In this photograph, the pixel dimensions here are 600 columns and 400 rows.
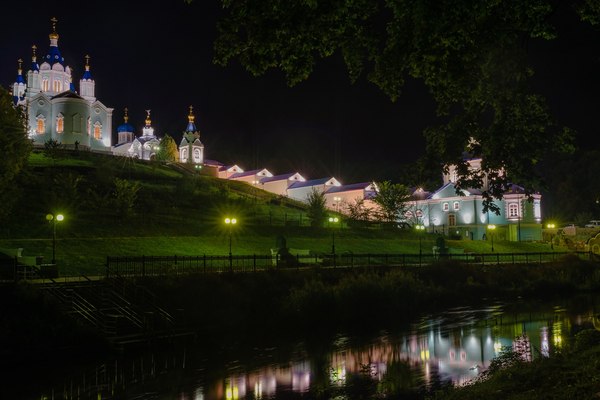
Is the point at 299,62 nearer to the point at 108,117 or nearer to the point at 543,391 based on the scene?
the point at 543,391

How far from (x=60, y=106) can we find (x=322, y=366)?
8022 cm

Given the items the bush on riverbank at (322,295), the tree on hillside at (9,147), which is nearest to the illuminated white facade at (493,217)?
the bush on riverbank at (322,295)

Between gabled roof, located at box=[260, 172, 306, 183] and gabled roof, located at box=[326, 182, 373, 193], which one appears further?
gabled roof, located at box=[260, 172, 306, 183]

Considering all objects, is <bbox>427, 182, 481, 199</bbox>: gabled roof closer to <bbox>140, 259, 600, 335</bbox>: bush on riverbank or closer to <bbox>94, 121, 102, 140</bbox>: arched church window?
<bbox>140, 259, 600, 335</bbox>: bush on riverbank

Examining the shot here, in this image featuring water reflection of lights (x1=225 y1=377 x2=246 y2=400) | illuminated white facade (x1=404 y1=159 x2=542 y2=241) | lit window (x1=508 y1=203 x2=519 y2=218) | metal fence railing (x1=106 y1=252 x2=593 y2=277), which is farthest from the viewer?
lit window (x1=508 y1=203 x2=519 y2=218)

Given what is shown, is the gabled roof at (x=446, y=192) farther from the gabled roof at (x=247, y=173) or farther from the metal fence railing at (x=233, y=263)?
the gabled roof at (x=247, y=173)

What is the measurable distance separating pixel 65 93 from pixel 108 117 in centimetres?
849

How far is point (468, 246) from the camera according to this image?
188 feet

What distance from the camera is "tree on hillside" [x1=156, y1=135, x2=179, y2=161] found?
3859 inches

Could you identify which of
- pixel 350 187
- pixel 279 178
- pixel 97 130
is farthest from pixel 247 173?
pixel 97 130

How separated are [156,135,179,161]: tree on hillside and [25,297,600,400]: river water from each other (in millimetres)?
77247

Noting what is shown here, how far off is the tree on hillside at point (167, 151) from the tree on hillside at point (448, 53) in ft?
285

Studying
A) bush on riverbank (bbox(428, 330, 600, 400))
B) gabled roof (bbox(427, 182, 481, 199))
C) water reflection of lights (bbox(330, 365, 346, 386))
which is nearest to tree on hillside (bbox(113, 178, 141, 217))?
water reflection of lights (bbox(330, 365, 346, 386))

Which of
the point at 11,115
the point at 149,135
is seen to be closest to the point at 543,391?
the point at 11,115
